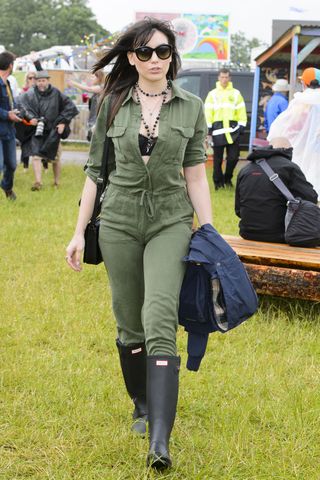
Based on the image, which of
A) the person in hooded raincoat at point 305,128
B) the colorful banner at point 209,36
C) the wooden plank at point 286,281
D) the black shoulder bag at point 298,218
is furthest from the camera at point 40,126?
the colorful banner at point 209,36

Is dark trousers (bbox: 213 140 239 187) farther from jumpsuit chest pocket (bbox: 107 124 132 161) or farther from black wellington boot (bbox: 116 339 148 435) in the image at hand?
jumpsuit chest pocket (bbox: 107 124 132 161)

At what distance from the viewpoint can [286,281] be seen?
567 cm

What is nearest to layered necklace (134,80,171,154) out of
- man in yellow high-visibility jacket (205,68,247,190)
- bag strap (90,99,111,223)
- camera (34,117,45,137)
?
bag strap (90,99,111,223)

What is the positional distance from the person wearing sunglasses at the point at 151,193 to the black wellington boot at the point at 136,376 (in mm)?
159

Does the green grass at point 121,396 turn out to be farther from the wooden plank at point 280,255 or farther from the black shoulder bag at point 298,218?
the black shoulder bag at point 298,218

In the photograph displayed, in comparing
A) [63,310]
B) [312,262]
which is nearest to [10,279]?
[63,310]

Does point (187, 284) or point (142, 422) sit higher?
point (187, 284)

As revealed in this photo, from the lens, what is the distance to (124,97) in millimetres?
3408

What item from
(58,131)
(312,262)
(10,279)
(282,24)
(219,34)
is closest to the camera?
(312,262)

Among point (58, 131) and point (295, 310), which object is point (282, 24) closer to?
point (58, 131)

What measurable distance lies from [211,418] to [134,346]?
0.66 metres

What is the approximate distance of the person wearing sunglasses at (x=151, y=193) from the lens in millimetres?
3182

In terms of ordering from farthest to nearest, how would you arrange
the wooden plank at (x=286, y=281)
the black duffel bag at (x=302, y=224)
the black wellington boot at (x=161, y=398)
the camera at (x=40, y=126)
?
the camera at (x=40, y=126)
the black duffel bag at (x=302, y=224)
the wooden plank at (x=286, y=281)
the black wellington boot at (x=161, y=398)

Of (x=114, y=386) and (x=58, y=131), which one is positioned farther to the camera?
(x=58, y=131)
